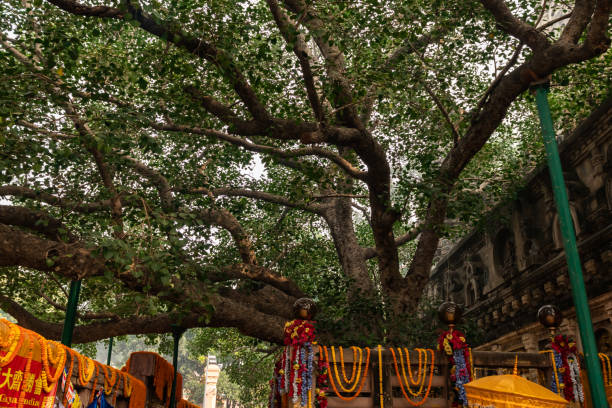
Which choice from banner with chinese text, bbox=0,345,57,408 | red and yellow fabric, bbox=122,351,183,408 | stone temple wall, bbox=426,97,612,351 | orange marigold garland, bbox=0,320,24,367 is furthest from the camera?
stone temple wall, bbox=426,97,612,351

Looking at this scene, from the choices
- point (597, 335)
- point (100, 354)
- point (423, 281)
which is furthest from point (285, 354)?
point (100, 354)

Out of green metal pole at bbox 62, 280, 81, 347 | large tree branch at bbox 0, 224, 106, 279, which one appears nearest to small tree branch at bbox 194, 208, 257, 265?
green metal pole at bbox 62, 280, 81, 347

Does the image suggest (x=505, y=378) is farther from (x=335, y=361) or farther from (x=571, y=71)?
(x=571, y=71)

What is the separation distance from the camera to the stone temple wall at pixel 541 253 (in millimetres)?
9453

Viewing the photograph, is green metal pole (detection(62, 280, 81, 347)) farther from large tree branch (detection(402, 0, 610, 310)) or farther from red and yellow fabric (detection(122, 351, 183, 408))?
A: large tree branch (detection(402, 0, 610, 310))

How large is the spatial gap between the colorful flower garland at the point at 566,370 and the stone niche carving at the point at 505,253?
617 centimetres

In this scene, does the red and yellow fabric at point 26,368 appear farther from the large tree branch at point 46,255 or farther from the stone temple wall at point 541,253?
the stone temple wall at point 541,253

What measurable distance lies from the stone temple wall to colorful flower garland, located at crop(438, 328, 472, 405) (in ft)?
12.5

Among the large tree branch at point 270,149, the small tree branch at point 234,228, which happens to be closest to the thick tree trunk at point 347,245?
the small tree branch at point 234,228

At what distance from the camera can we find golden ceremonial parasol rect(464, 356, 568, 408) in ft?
16.8

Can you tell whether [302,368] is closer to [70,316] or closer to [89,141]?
[70,316]

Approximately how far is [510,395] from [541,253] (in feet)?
24.1

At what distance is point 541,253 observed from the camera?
11.7 metres

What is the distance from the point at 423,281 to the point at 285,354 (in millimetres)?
5542
